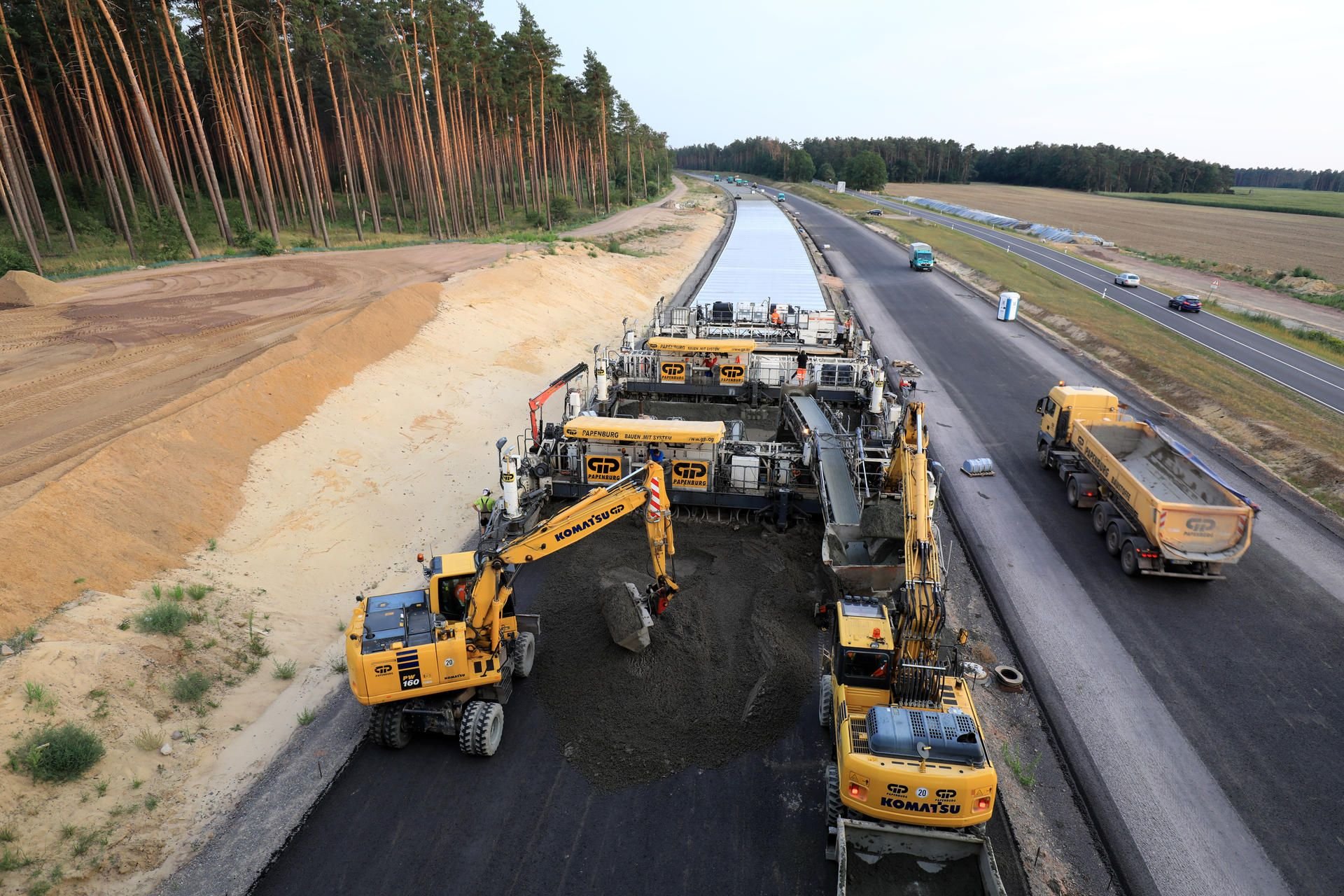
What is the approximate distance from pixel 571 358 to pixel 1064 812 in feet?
100

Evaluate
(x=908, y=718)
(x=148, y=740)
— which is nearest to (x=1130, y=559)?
(x=908, y=718)

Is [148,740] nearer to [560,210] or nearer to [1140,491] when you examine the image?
[1140,491]

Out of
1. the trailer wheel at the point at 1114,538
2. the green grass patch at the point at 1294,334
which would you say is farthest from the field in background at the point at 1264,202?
the trailer wheel at the point at 1114,538

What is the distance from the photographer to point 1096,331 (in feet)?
138

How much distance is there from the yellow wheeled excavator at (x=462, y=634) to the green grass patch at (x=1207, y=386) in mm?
22000

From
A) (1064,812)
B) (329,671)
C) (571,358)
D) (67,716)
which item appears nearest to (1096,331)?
(571,358)

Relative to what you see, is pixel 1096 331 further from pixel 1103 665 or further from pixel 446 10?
pixel 446 10

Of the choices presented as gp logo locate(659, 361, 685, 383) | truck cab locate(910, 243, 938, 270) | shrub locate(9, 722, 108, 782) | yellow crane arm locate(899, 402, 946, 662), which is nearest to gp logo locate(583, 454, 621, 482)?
yellow crane arm locate(899, 402, 946, 662)

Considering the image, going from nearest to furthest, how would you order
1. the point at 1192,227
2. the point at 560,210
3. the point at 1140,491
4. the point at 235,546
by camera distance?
the point at 1140,491
the point at 235,546
the point at 560,210
the point at 1192,227

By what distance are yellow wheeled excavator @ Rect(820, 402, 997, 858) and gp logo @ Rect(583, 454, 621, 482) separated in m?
8.56

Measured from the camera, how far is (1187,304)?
163ft

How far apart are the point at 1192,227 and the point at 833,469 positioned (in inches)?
4699

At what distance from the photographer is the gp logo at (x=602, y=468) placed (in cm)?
1998

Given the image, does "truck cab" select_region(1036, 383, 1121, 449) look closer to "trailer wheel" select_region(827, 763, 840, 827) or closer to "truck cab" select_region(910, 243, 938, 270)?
"trailer wheel" select_region(827, 763, 840, 827)
